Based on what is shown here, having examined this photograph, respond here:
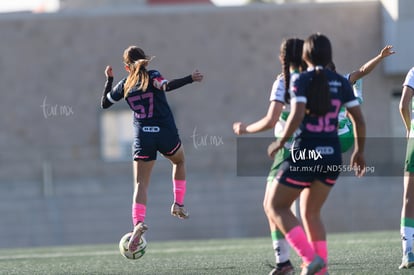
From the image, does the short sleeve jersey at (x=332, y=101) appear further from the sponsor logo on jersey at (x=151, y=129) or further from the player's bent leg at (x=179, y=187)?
the player's bent leg at (x=179, y=187)

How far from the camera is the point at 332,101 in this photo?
6773 millimetres

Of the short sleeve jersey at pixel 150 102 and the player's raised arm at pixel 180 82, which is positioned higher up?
the player's raised arm at pixel 180 82

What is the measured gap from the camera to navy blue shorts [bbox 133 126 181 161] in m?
9.45

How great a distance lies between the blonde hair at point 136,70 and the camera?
924cm

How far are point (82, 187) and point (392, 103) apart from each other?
8271 mm

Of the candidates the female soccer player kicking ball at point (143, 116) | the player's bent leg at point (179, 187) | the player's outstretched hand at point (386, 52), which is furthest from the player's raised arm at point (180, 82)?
the player's outstretched hand at point (386, 52)

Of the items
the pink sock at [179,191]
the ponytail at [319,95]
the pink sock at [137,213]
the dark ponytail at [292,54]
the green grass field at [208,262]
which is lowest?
the green grass field at [208,262]

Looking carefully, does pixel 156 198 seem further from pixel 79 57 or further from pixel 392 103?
pixel 392 103

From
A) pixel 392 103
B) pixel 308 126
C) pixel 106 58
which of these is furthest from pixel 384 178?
pixel 308 126

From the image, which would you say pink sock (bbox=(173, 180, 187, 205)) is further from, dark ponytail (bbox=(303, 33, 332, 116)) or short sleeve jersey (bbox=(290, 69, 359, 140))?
dark ponytail (bbox=(303, 33, 332, 116))

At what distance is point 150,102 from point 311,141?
287 centimetres

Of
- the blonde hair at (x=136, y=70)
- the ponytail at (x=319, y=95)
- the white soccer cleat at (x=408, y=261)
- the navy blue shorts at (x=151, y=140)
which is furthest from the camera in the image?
the navy blue shorts at (x=151, y=140)

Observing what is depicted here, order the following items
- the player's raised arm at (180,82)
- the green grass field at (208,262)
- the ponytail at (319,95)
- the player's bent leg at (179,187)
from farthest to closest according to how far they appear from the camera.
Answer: the player's bent leg at (179,187) < the player's raised arm at (180,82) < the green grass field at (208,262) < the ponytail at (319,95)

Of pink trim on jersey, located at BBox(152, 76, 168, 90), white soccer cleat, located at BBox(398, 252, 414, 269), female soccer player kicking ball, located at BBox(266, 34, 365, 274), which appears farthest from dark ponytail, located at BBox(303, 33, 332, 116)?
pink trim on jersey, located at BBox(152, 76, 168, 90)
